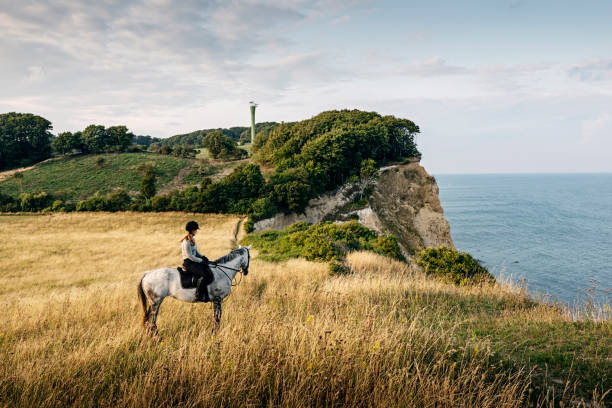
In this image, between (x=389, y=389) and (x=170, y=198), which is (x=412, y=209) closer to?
(x=170, y=198)

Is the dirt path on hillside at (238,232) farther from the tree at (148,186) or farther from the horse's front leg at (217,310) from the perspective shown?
the horse's front leg at (217,310)

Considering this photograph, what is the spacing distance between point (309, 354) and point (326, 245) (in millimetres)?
15789

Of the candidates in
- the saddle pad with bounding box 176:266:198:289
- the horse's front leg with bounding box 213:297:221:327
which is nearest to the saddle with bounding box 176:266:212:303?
the saddle pad with bounding box 176:266:198:289

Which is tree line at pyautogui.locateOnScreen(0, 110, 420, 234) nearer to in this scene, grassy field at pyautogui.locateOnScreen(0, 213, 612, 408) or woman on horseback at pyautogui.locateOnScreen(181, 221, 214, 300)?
grassy field at pyautogui.locateOnScreen(0, 213, 612, 408)

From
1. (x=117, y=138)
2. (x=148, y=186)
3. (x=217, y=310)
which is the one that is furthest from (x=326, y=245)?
(x=117, y=138)

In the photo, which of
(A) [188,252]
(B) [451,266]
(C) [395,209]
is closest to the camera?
(A) [188,252]

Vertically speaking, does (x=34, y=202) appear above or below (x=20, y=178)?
below

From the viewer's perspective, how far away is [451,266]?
16438mm

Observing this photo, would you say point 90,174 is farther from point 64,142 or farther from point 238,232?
point 238,232

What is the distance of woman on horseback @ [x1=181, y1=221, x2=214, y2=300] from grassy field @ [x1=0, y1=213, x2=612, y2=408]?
2.90 ft

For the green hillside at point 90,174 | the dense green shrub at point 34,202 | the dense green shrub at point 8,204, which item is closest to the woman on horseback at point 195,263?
the dense green shrub at point 34,202

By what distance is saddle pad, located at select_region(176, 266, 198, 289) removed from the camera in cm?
727

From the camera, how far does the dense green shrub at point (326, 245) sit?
20172 millimetres

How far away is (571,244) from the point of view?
219 ft
